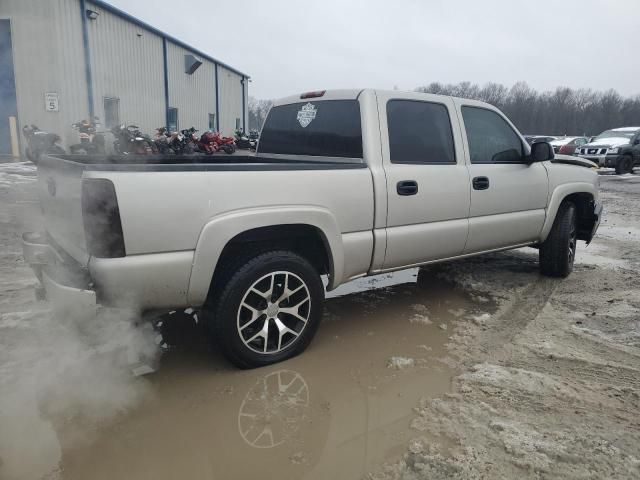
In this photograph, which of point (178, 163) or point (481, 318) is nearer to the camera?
point (178, 163)

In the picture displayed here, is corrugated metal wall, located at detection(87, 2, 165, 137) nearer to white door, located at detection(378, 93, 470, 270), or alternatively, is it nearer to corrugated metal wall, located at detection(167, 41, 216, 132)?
corrugated metal wall, located at detection(167, 41, 216, 132)

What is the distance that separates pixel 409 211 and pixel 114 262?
202 cm

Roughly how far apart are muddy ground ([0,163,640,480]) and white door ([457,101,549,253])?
2.20 feet

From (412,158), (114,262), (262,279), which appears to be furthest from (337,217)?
(114,262)

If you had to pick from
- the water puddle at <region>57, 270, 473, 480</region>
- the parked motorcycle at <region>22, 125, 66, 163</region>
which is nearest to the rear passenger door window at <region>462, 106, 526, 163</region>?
the water puddle at <region>57, 270, 473, 480</region>

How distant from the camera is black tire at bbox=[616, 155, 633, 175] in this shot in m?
16.6

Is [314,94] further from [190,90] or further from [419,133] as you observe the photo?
[190,90]

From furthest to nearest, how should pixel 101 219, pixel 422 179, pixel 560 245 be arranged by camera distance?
pixel 560 245 < pixel 422 179 < pixel 101 219

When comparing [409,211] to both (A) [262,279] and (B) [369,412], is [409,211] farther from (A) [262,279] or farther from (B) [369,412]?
(B) [369,412]

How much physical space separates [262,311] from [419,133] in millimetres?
1826

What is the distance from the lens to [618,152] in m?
16.5

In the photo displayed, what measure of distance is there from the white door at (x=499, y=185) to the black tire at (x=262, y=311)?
1648mm

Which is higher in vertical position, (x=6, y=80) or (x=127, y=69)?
(x=127, y=69)

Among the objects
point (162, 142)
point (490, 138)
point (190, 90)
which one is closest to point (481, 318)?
point (490, 138)
